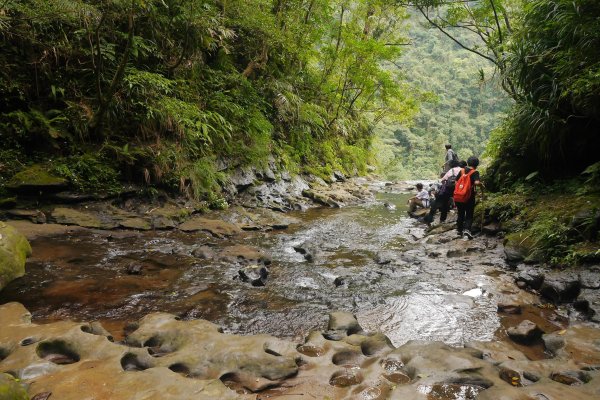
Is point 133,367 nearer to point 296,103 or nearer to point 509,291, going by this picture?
point 509,291

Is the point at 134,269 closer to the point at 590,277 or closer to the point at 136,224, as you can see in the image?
the point at 136,224

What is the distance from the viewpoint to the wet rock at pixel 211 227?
7719mm

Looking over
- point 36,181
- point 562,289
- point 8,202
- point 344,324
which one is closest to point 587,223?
point 562,289

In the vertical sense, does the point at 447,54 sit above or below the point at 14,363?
above

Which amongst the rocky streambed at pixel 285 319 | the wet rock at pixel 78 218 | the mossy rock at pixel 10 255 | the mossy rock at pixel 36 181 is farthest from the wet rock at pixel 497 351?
the mossy rock at pixel 36 181

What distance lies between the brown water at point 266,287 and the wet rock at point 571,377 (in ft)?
3.65

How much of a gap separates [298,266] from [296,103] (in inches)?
382

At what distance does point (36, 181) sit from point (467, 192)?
8901 millimetres

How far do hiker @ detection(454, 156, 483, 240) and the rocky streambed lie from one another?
0.67m

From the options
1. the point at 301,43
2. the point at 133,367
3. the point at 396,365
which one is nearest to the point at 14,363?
the point at 133,367

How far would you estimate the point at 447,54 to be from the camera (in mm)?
58188

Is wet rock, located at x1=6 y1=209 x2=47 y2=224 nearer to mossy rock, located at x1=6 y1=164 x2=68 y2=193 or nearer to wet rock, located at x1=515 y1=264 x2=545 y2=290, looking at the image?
mossy rock, located at x1=6 y1=164 x2=68 y2=193

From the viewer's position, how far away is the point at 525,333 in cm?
370

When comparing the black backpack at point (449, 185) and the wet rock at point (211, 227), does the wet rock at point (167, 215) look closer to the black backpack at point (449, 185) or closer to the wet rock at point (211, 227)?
the wet rock at point (211, 227)
